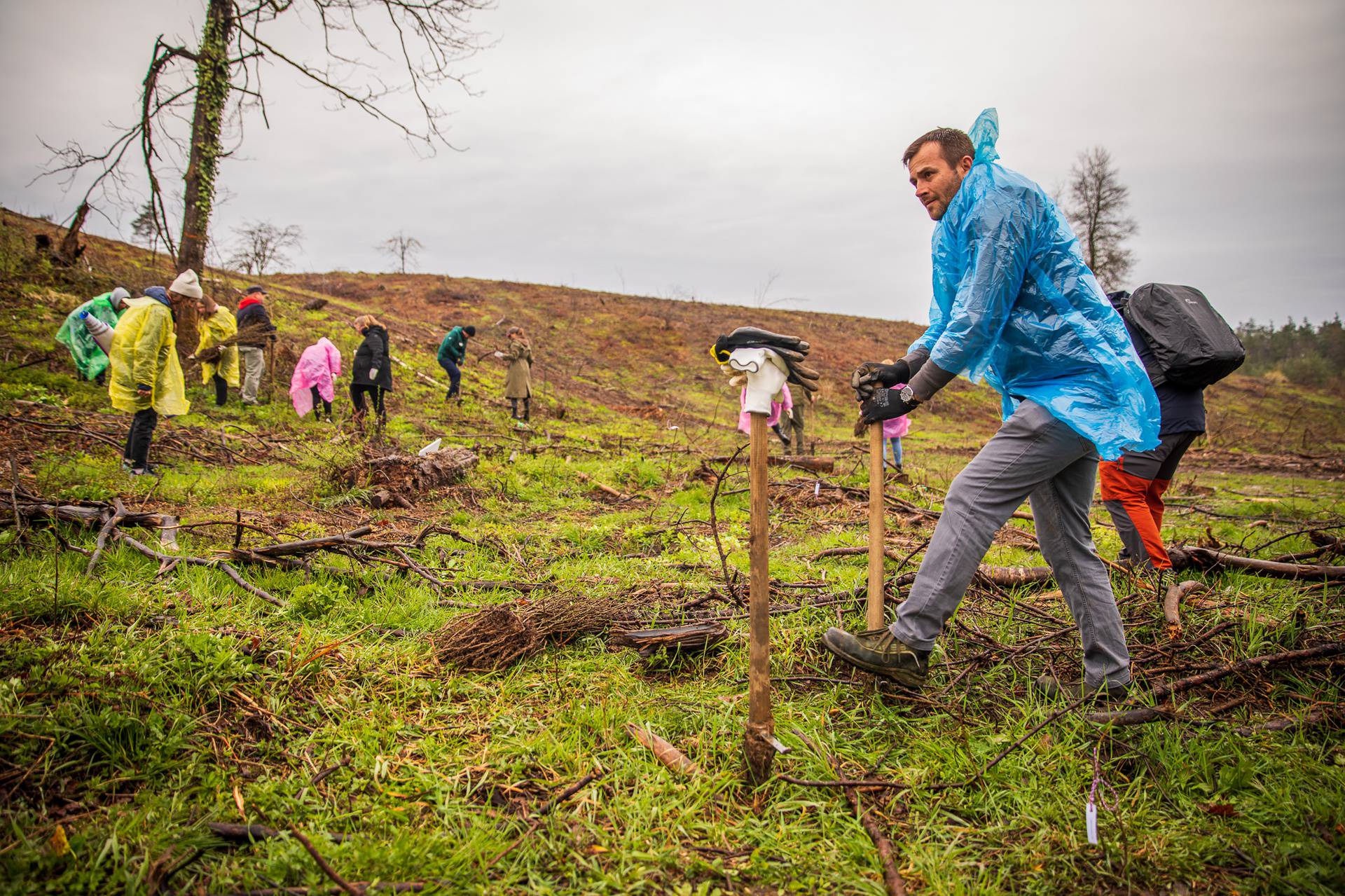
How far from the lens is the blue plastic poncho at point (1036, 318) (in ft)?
7.60

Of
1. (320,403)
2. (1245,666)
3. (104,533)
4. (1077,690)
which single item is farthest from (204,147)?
(1245,666)

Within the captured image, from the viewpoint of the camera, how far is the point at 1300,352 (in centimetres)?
4491

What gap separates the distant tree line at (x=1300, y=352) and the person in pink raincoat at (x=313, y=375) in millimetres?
42593

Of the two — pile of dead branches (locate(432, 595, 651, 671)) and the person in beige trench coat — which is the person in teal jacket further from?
pile of dead branches (locate(432, 595, 651, 671))

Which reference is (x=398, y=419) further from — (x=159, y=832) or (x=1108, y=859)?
(x=1108, y=859)

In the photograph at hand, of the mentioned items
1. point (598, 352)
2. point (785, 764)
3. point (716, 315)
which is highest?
point (716, 315)

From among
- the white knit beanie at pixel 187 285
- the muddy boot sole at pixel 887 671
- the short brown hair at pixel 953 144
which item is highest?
the white knit beanie at pixel 187 285

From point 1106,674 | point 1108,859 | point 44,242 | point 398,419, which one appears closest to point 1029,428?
point 1106,674

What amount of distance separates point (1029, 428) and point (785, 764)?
157cm

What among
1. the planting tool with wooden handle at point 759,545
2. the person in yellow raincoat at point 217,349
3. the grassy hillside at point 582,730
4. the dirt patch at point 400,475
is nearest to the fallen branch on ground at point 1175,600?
the grassy hillside at point 582,730

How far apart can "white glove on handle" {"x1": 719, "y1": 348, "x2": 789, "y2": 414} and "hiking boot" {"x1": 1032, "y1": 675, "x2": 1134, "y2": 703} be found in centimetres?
177

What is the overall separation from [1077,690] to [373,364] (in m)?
10.3

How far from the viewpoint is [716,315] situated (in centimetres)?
3506

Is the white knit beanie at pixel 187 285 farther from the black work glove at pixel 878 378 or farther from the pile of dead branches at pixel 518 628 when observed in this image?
the black work glove at pixel 878 378
